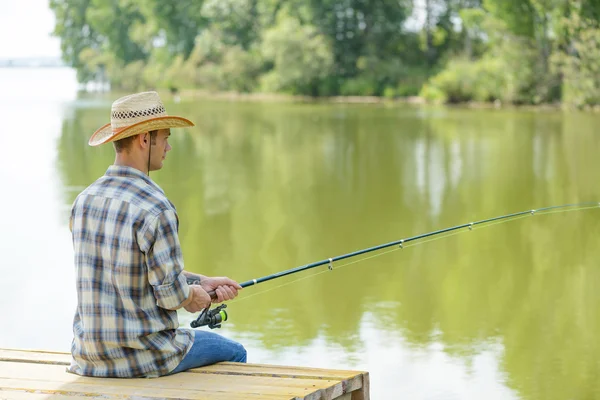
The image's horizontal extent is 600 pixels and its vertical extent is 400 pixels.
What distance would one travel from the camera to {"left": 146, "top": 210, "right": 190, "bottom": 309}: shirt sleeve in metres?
3.04

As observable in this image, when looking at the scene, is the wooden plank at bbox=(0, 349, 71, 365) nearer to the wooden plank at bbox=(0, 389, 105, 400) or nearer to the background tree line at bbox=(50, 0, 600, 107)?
the wooden plank at bbox=(0, 389, 105, 400)

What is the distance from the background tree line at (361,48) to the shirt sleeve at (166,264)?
1080 inches

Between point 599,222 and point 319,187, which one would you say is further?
point 319,187

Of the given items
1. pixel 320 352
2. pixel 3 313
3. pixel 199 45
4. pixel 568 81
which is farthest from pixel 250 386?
pixel 199 45

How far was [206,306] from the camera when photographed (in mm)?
3283

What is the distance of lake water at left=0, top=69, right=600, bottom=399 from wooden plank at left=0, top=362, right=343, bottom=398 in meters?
1.54

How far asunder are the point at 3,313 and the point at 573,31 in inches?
1051

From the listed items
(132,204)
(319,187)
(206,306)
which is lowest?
(319,187)

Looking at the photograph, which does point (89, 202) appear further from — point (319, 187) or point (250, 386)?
point (319, 187)

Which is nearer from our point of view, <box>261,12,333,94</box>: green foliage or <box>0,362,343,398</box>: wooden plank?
<box>0,362,343,398</box>: wooden plank

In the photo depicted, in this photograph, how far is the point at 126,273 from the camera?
10.1 feet

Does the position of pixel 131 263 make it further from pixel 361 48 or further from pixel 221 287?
pixel 361 48

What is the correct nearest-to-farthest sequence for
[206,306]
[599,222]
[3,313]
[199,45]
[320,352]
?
[206,306] → [320,352] → [3,313] → [599,222] → [199,45]

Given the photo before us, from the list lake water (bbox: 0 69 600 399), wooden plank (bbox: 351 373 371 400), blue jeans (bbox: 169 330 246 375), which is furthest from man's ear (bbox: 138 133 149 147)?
lake water (bbox: 0 69 600 399)
